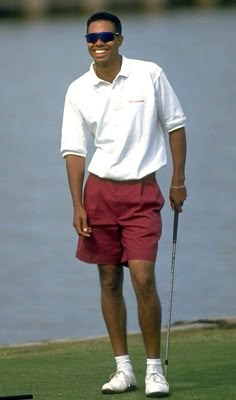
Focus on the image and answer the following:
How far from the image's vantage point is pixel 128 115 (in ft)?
23.3

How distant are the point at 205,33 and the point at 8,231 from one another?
39.8 m

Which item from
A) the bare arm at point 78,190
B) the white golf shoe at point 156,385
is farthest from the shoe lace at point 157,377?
the bare arm at point 78,190

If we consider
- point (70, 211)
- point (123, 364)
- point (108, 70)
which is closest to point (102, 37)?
point (108, 70)

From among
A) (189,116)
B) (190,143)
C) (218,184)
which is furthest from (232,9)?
(218,184)

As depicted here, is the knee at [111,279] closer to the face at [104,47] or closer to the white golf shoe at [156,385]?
the white golf shoe at [156,385]

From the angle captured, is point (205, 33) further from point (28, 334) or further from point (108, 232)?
point (108, 232)

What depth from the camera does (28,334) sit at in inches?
484

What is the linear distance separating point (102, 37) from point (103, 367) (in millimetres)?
1872

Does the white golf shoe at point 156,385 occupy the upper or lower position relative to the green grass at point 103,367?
upper

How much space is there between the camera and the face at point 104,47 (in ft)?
23.4

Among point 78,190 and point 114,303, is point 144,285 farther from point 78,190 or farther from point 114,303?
point 78,190

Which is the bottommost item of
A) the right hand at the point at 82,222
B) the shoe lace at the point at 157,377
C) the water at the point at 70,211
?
the water at the point at 70,211

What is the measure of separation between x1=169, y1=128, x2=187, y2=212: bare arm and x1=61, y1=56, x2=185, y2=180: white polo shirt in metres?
0.04

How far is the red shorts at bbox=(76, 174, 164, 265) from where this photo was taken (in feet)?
23.4
